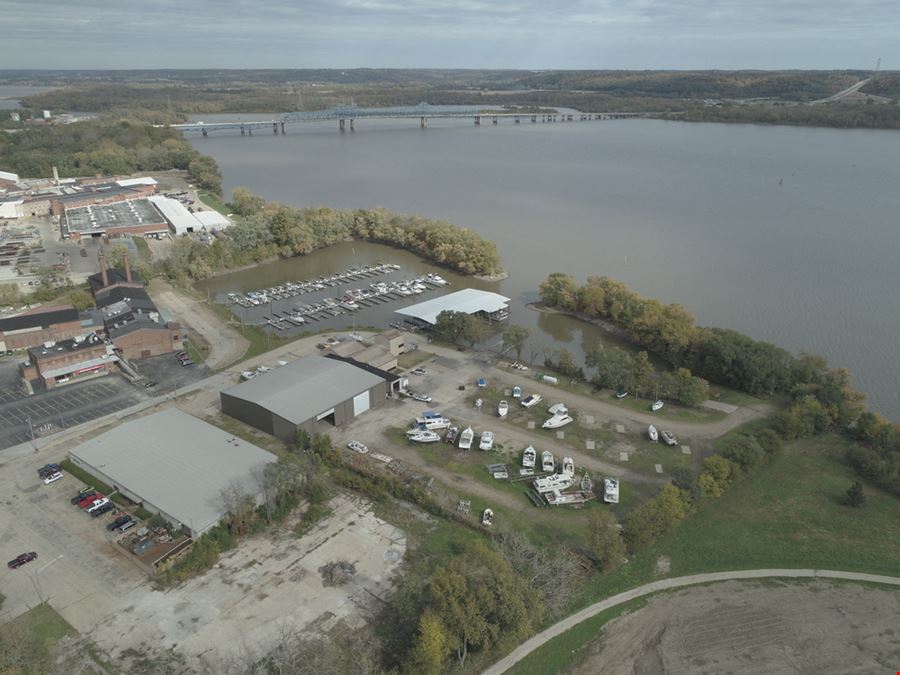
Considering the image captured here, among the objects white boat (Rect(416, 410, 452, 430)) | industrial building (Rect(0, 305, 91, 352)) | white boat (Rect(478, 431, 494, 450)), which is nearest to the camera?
white boat (Rect(478, 431, 494, 450))

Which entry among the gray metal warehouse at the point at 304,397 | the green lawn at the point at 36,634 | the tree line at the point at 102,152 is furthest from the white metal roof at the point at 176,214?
the green lawn at the point at 36,634

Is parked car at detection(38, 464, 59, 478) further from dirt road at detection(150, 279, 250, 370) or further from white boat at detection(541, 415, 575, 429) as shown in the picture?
white boat at detection(541, 415, 575, 429)

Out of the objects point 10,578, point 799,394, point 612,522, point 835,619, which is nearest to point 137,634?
point 10,578

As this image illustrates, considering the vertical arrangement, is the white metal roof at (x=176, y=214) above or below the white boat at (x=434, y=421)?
above

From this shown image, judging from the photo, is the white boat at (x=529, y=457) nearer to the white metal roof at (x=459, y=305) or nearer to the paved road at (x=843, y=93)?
the white metal roof at (x=459, y=305)

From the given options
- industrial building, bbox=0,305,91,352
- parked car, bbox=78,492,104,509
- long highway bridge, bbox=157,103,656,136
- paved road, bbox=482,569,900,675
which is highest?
long highway bridge, bbox=157,103,656,136

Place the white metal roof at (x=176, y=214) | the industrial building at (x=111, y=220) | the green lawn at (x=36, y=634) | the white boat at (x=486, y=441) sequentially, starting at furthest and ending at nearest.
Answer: the white metal roof at (x=176, y=214)
the industrial building at (x=111, y=220)
the white boat at (x=486, y=441)
the green lawn at (x=36, y=634)

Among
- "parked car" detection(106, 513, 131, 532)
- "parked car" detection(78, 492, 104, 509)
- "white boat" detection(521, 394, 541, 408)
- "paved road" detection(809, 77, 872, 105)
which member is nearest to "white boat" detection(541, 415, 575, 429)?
"white boat" detection(521, 394, 541, 408)
